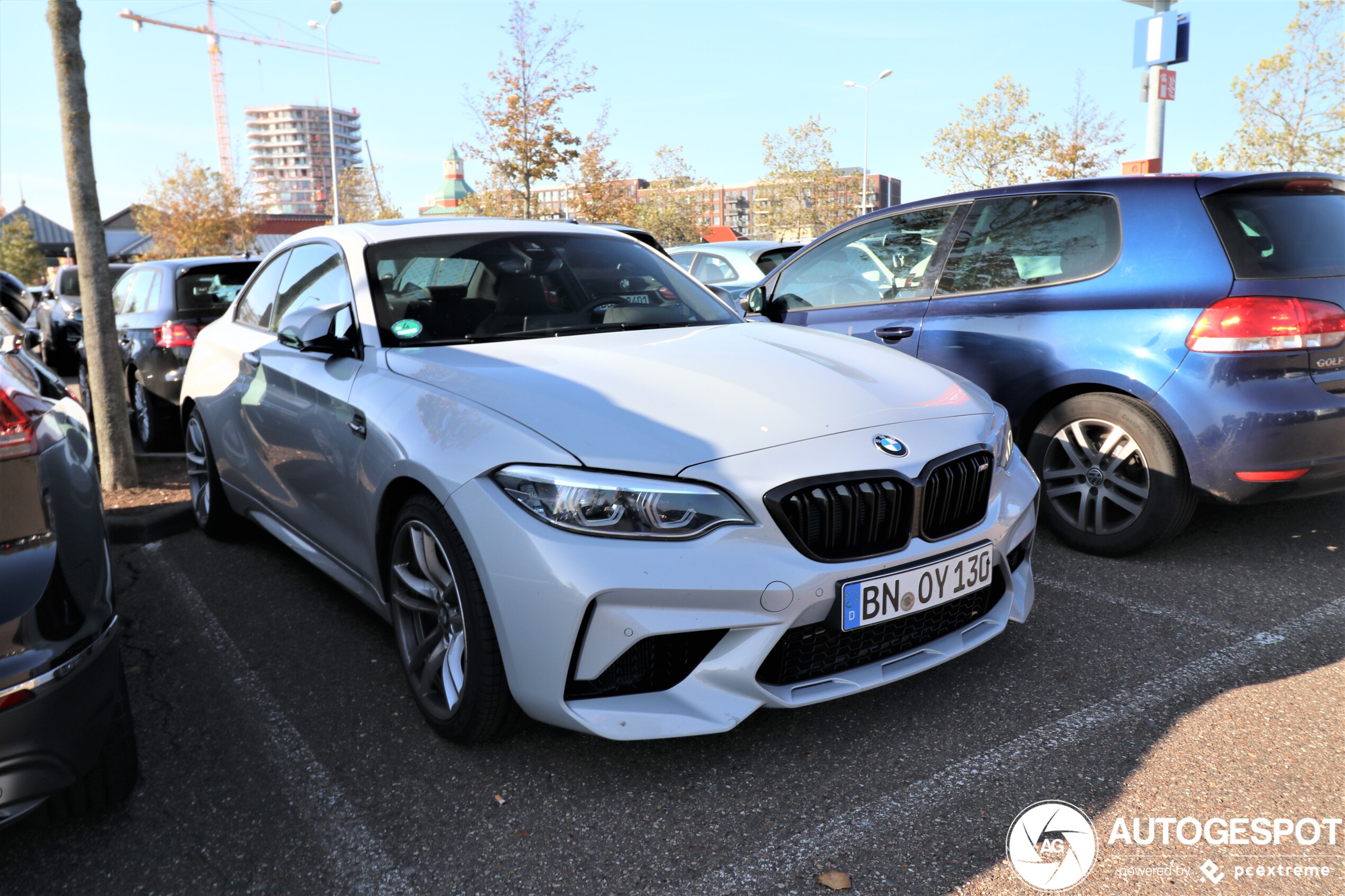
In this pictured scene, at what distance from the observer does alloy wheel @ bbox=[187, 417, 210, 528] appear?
4.81 meters

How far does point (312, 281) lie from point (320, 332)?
79cm

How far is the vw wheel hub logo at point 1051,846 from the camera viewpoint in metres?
2.12

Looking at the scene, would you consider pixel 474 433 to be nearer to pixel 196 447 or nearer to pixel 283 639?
pixel 283 639

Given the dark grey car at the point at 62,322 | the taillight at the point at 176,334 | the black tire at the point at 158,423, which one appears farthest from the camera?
the dark grey car at the point at 62,322

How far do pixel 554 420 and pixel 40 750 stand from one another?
1.33m

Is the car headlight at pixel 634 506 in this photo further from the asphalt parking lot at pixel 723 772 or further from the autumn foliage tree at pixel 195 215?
the autumn foliage tree at pixel 195 215

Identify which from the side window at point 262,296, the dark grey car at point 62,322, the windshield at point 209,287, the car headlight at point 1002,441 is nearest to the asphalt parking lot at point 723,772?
the car headlight at point 1002,441

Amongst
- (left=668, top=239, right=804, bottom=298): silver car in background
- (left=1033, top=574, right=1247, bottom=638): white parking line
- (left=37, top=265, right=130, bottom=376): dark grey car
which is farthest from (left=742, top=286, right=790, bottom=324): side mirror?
(left=37, top=265, right=130, bottom=376): dark grey car

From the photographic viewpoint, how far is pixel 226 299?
7.22 meters

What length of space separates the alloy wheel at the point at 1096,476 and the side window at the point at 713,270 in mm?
5389

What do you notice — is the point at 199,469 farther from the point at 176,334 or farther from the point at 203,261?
the point at 203,261

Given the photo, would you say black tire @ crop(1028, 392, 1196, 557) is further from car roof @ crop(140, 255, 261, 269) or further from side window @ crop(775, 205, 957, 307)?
car roof @ crop(140, 255, 261, 269)

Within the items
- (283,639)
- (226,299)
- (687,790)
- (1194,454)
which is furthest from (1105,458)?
(226,299)

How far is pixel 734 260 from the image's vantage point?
372 inches
